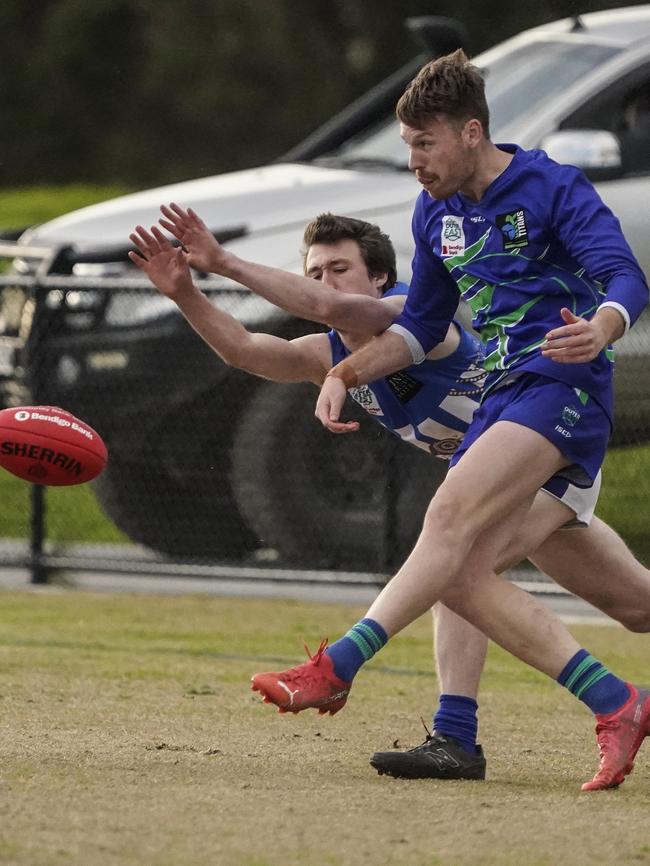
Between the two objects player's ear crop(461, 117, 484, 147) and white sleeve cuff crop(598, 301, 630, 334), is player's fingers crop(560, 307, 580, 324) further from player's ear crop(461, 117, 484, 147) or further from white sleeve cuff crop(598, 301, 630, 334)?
player's ear crop(461, 117, 484, 147)

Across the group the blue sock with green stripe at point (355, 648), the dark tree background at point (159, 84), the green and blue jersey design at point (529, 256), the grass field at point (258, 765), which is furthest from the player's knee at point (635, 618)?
the dark tree background at point (159, 84)

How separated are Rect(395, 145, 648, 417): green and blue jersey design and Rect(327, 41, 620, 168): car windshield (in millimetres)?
4887

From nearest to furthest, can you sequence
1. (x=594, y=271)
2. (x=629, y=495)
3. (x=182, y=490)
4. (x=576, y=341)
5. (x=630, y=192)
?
(x=576, y=341) → (x=594, y=271) → (x=630, y=192) → (x=182, y=490) → (x=629, y=495)

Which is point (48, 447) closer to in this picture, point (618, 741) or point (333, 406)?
point (333, 406)

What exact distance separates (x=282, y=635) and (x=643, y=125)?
349cm

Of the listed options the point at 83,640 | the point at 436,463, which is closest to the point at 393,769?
the point at 83,640

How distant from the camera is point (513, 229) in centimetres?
506

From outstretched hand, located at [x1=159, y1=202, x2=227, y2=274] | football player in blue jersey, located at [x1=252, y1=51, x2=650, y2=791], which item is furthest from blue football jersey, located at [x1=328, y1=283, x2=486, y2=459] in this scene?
outstretched hand, located at [x1=159, y1=202, x2=227, y2=274]

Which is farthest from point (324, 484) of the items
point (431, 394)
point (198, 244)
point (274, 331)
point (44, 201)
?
point (44, 201)

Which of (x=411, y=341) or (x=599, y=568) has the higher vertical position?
(x=411, y=341)

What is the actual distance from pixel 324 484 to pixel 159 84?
22707 millimetres

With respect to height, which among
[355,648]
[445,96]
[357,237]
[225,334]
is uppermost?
[445,96]

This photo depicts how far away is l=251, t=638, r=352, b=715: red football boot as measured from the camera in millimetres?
4859

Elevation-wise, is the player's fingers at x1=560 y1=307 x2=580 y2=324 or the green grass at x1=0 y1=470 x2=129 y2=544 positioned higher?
the player's fingers at x1=560 y1=307 x2=580 y2=324
